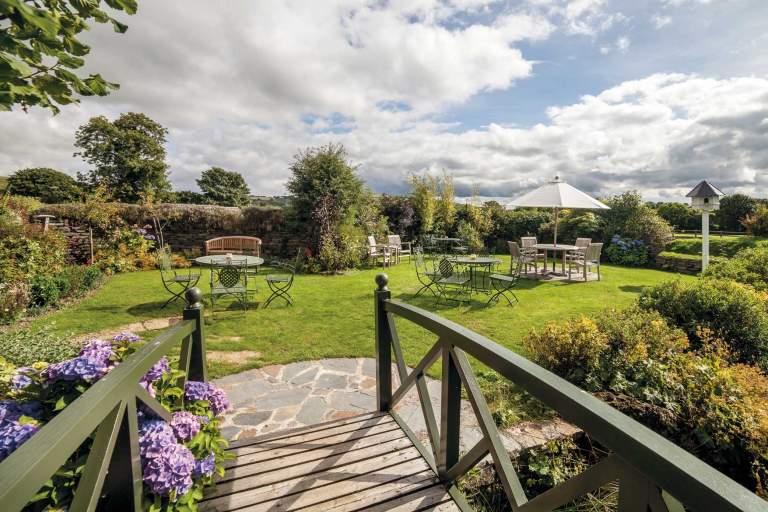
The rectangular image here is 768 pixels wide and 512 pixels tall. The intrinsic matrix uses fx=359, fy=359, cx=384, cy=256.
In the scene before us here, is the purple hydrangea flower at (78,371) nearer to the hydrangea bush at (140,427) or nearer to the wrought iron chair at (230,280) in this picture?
the hydrangea bush at (140,427)

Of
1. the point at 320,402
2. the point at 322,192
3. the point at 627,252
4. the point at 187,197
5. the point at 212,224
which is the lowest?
the point at 320,402

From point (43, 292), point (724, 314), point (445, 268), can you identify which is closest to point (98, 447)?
point (724, 314)

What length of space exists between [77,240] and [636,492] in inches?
515

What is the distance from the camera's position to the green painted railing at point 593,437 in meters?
0.65

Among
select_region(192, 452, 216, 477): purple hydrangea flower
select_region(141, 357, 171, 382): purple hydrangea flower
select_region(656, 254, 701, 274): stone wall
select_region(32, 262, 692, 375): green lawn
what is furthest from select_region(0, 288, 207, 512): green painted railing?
select_region(656, 254, 701, 274): stone wall

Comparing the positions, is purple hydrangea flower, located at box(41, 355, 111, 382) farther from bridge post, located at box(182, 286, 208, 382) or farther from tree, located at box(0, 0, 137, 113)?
tree, located at box(0, 0, 137, 113)

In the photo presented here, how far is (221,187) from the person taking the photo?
118 ft

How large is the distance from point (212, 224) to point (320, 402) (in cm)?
1056

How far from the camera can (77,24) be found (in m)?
2.06

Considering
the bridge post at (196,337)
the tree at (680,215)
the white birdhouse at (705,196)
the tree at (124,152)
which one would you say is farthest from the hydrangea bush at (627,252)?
the tree at (124,152)

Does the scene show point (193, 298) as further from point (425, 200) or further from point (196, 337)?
point (425, 200)

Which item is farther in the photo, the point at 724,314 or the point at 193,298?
the point at 724,314

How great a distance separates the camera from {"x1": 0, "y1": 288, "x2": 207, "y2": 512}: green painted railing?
0.73 metres

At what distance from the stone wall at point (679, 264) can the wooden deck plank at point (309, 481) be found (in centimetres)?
1170
